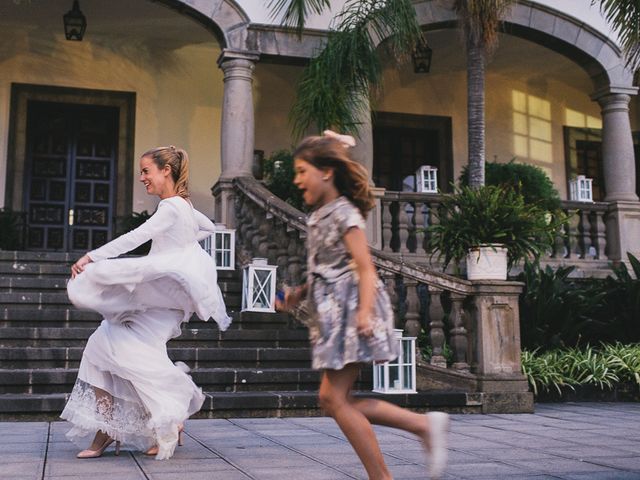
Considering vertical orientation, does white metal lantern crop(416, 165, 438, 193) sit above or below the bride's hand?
above

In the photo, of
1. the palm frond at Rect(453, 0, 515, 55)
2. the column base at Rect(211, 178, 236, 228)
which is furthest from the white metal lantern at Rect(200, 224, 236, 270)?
the palm frond at Rect(453, 0, 515, 55)

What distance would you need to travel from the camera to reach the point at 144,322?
4.51 meters

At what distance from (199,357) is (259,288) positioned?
126cm

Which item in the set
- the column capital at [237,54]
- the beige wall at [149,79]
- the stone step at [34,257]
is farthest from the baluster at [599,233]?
the stone step at [34,257]

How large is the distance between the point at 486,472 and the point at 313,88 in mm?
6689

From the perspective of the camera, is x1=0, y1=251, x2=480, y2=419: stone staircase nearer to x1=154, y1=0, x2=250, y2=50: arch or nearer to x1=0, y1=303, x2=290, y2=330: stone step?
x1=0, y1=303, x2=290, y2=330: stone step

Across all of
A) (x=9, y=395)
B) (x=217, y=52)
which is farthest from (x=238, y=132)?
(x=9, y=395)

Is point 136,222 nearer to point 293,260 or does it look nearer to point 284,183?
point 284,183

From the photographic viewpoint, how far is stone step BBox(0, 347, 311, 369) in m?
7.00

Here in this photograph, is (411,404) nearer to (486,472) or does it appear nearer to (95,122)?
(486,472)

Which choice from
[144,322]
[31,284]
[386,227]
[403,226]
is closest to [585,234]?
[403,226]

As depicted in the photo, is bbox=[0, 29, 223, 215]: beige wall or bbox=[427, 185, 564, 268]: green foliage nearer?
bbox=[427, 185, 564, 268]: green foliage

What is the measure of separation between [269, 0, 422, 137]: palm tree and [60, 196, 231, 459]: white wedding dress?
5.53 meters

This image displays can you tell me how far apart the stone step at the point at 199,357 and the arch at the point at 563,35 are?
20.4ft
